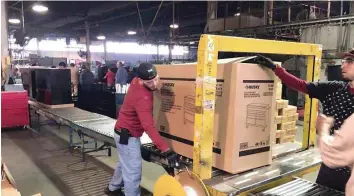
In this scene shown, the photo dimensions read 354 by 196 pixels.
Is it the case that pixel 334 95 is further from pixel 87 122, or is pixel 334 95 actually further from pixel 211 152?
pixel 87 122

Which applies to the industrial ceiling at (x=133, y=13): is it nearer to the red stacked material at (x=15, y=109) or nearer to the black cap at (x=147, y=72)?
the red stacked material at (x=15, y=109)

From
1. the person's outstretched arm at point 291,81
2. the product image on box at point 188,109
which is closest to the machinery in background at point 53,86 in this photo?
the product image on box at point 188,109

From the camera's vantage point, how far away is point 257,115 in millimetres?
2262

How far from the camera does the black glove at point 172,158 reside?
2.47 metres

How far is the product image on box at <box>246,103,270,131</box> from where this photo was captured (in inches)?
86.9

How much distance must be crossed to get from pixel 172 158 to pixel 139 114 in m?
0.52

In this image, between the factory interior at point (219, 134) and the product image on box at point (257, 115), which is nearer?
the factory interior at point (219, 134)

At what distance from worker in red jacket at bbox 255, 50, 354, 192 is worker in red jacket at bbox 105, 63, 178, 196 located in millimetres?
1005

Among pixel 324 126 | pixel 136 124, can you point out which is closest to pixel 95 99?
pixel 136 124

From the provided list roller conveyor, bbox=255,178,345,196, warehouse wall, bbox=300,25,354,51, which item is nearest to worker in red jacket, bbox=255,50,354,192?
roller conveyor, bbox=255,178,345,196

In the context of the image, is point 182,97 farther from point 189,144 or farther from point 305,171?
point 305,171

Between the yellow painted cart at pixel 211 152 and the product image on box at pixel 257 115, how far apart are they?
0.35 meters

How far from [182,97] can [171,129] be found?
14.1 inches

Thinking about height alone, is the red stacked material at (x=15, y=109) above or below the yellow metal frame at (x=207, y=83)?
below
